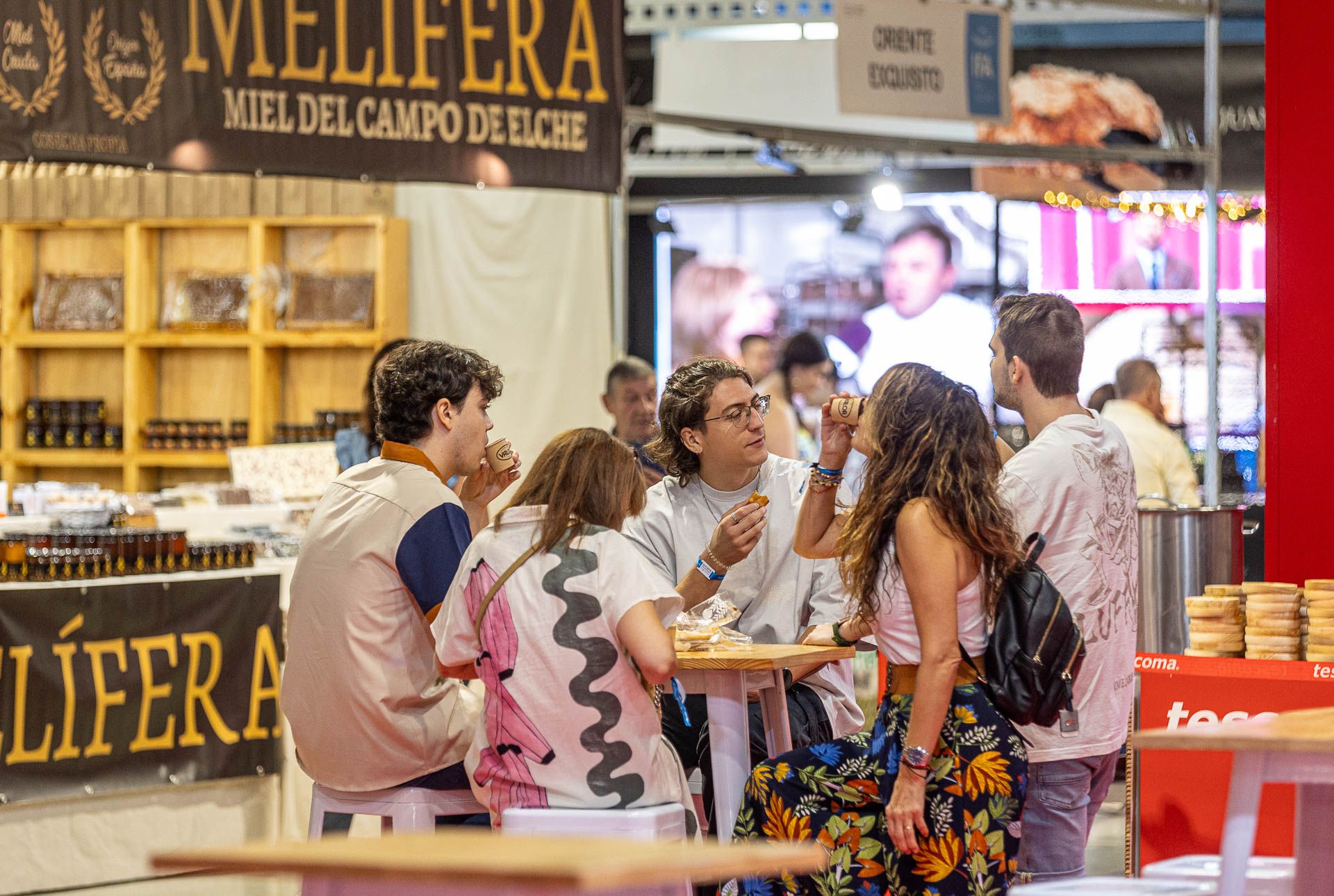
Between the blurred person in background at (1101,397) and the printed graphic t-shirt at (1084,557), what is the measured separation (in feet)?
15.8

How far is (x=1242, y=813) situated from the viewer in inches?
101

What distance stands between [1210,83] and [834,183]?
5806mm

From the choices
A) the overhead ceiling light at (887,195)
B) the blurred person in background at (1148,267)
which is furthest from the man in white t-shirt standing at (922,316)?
the blurred person in background at (1148,267)

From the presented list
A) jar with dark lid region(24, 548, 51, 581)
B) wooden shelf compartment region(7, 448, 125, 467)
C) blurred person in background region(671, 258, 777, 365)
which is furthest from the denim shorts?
blurred person in background region(671, 258, 777, 365)

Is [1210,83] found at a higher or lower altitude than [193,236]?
higher

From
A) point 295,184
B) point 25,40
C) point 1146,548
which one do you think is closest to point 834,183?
point 295,184

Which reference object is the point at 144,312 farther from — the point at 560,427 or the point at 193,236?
the point at 560,427

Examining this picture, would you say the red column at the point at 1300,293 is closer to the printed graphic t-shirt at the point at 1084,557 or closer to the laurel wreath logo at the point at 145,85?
the printed graphic t-shirt at the point at 1084,557

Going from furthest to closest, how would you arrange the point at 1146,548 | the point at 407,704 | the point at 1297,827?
the point at 1146,548 → the point at 407,704 → the point at 1297,827

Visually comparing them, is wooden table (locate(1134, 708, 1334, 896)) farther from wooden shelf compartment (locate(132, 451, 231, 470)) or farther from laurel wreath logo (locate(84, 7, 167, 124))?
wooden shelf compartment (locate(132, 451, 231, 470))

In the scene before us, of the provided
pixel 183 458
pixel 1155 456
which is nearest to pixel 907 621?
pixel 1155 456

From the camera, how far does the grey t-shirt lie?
4016 mm

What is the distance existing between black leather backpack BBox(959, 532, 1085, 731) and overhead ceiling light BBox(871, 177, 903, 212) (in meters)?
9.53

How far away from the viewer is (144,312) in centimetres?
831
